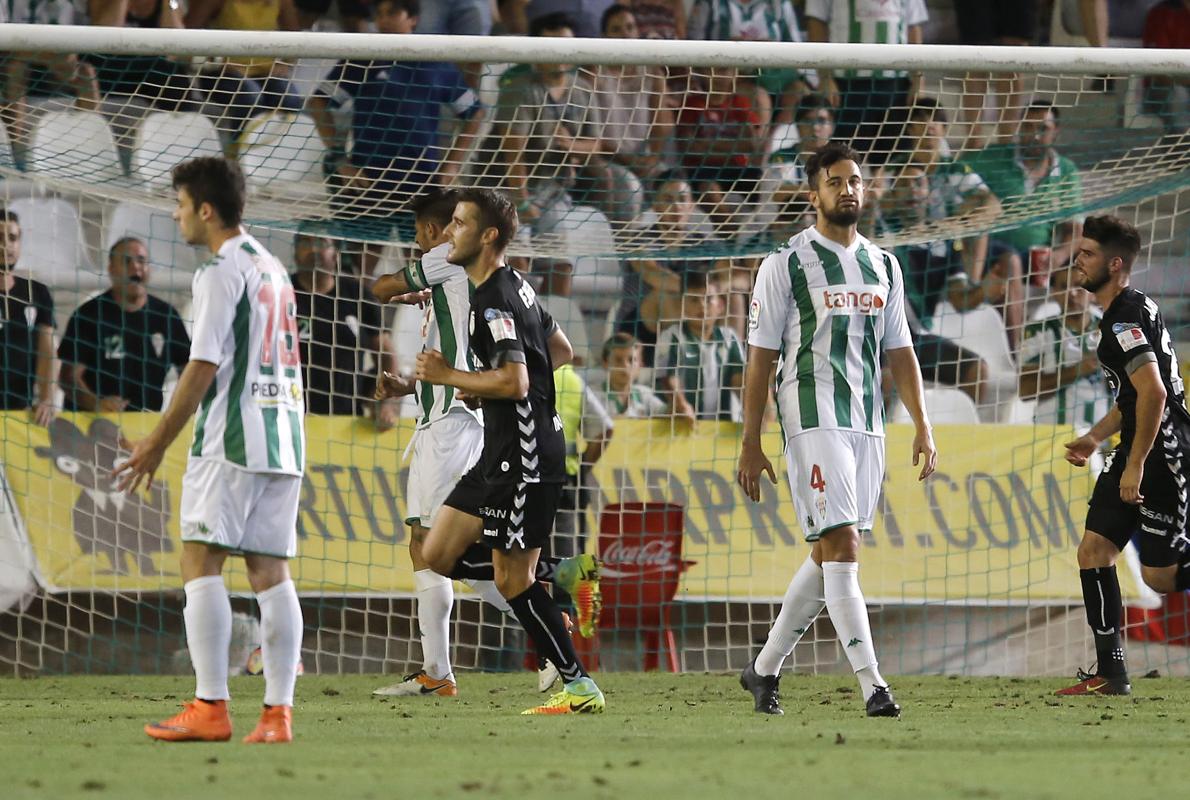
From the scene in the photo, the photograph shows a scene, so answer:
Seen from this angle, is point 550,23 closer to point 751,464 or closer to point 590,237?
point 590,237

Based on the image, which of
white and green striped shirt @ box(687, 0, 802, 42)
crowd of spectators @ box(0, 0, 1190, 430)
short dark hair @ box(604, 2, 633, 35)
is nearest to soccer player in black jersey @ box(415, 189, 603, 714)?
crowd of spectators @ box(0, 0, 1190, 430)

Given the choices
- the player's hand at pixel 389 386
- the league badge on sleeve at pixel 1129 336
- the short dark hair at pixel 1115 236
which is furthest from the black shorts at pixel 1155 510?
the player's hand at pixel 389 386

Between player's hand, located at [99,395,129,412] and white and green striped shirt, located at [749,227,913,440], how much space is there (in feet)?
13.2

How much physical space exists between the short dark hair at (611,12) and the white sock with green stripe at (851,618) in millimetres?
6603

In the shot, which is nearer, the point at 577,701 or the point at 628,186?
the point at 577,701

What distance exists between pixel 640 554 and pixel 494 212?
327 cm

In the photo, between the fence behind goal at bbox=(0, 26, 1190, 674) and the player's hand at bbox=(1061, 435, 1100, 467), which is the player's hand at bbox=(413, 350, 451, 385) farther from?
the player's hand at bbox=(1061, 435, 1100, 467)

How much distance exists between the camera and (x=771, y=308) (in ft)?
19.6

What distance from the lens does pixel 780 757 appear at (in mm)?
4531

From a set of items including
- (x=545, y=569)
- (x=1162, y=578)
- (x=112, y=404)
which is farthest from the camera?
(x=112, y=404)

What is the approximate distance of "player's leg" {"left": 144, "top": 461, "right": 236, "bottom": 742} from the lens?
188 inches

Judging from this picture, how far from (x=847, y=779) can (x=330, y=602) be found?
5091 mm

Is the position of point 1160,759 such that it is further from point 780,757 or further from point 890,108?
point 890,108

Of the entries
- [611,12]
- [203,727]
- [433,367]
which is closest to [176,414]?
[203,727]
